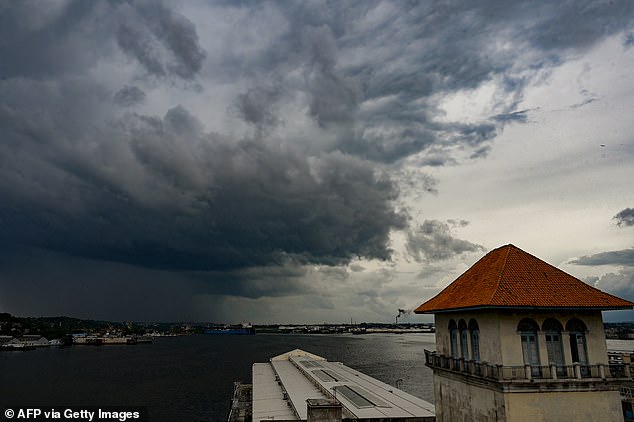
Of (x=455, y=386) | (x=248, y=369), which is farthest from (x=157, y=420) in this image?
(x=248, y=369)

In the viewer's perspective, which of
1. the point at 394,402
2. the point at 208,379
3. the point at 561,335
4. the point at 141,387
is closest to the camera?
the point at 561,335

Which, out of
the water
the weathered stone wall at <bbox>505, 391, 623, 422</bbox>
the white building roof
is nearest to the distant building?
the weathered stone wall at <bbox>505, 391, 623, 422</bbox>

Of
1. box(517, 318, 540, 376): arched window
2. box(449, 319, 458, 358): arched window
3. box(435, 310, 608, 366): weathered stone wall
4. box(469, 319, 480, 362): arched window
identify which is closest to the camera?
box(435, 310, 608, 366): weathered stone wall

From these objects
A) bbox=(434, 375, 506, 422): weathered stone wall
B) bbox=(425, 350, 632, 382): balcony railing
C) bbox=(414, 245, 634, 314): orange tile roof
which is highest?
bbox=(414, 245, 634, 314): orange tile roof

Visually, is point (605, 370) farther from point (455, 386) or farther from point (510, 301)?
point (455, 386)

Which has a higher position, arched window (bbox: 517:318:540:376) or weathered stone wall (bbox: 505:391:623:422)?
Answer: arched window (bbox: 517:318:540:376)

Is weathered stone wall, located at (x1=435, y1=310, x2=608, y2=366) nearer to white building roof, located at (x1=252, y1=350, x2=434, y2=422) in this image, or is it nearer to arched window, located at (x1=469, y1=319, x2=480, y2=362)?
arched window, located at (x1=469, y1=319, x2=480, y2=362)

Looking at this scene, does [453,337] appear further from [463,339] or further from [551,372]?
[551,372]

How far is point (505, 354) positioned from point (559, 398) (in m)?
3.13

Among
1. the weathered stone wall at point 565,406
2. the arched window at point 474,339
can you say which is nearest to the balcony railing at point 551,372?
the weathered stone wall at point 565,406

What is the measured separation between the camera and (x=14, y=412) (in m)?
67.9

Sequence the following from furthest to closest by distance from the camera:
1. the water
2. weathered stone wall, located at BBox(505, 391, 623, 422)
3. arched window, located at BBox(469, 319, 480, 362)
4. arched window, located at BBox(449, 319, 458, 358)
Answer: the water
arched window, located at BBox(449, 319, 458, 358)
arched window, located at BBox(469, 319, 480, 362)
weathered stone wall, located at BBox(505, 391, 623, 422)

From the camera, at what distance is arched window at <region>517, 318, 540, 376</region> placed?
23078mm

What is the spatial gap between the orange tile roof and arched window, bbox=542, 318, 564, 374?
4.10 ft
